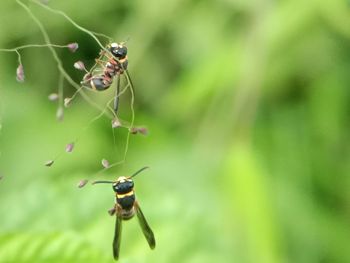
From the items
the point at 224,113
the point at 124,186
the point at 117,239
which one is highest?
the point at 124,186

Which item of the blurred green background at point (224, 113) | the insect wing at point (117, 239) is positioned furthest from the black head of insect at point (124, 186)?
the blurred green background at point (224, 113)

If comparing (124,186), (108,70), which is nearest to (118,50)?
(108,70)

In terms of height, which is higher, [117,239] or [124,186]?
[124,186]

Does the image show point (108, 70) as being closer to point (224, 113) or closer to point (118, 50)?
point (118, 50)

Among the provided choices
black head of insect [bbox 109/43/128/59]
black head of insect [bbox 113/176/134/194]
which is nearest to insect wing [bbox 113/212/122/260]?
black head of insect [bbox 113/176/134/194]

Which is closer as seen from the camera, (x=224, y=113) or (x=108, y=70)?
(x=108, y=70)

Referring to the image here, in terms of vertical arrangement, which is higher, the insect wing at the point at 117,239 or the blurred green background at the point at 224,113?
the insect wing at the point at 117,239

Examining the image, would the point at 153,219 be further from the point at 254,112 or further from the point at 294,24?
the point at 294,24

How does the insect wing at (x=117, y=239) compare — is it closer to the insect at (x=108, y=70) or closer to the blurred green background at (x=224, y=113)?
the insect at (x=108, y=70)
